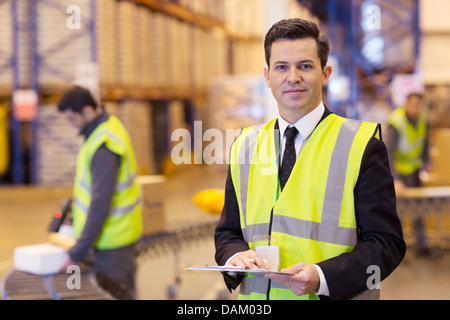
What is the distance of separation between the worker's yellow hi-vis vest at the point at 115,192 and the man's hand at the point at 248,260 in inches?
79.7

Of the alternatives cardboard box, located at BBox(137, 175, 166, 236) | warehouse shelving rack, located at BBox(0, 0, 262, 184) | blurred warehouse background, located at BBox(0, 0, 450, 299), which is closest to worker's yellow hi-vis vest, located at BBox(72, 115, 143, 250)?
blurred warehouse background, located at BBox(0, 0, 450, 299)

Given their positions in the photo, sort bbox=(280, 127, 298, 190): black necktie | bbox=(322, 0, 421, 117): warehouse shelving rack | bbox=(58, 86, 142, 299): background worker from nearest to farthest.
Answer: bbox=(280, 127, 298, 190): black necktie < bbox=(58, 86, 142, 299): background worker < bbox=(322, 0, 421, 117): warehouse shelving rack

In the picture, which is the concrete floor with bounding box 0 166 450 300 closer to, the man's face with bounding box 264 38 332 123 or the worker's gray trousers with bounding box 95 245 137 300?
the worker's gray trousers with bounding box 95 245 137 300

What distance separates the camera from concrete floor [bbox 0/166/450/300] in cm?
609

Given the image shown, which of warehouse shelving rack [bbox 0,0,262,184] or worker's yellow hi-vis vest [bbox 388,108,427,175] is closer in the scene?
worker's yellow hi-vis vest [bbox 388,108,427,175]

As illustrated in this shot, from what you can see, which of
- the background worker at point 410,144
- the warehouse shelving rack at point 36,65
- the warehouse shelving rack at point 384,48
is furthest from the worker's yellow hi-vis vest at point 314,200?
the warehouse shelving rack at point 384,48

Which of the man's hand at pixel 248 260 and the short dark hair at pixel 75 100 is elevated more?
the short dark hair at pixel 75 100

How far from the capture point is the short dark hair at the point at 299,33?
76.3 inches

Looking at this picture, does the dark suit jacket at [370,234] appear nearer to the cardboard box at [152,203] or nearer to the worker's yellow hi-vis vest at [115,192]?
the worker's yellow hi-vis vest at [115,192]

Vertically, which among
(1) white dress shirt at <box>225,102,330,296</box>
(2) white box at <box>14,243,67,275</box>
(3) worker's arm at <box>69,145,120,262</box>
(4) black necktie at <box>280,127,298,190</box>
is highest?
(1) white dress shirt at <box>225,102,330,296</box>

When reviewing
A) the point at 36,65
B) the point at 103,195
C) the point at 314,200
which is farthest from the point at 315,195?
the point at 36,65

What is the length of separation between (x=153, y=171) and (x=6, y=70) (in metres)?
3.61
